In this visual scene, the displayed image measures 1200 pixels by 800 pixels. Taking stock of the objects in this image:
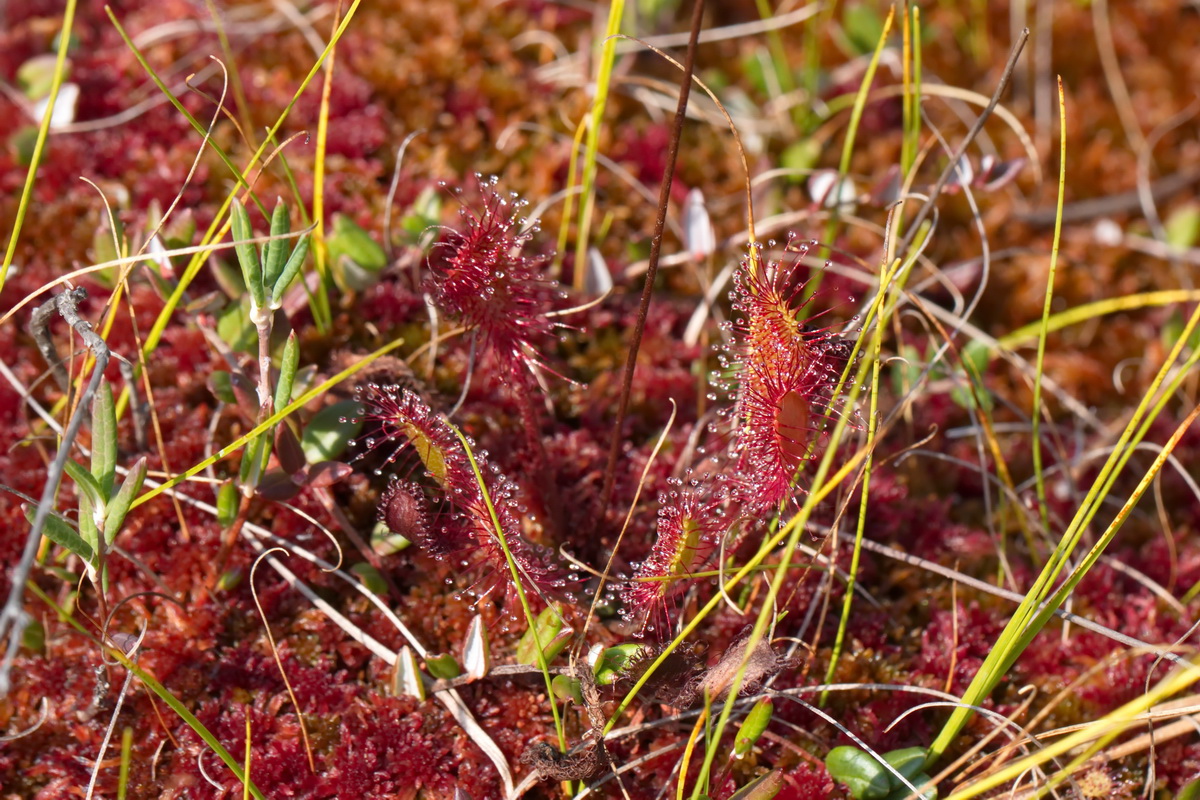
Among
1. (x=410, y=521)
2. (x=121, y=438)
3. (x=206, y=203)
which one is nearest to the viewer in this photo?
(x=410, y=521)

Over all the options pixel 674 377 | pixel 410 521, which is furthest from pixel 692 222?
pixel 410 521

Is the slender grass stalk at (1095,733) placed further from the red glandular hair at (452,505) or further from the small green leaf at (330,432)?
the small green leaf at (330,432)

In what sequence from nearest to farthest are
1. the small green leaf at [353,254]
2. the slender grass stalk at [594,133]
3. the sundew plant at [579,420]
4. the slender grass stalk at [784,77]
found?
the sundew plant at [579,420], the slender grass stalk at [594,133], the small green leaf at [353,254], the slender grass stalk at [784,77]

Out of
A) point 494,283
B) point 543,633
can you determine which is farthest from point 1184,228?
point 543,633

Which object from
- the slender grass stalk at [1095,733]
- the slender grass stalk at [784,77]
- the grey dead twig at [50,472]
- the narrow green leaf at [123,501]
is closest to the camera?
the grey dead twig at [50,472]

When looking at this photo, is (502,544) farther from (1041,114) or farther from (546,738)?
(1041,114)

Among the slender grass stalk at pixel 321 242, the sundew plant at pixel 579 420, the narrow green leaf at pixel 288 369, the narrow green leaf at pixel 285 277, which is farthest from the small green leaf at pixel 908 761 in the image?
the slender grass stalk at pixel 321 242

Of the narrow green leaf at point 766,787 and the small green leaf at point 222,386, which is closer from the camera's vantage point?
the narrow green leaf at point 766,787

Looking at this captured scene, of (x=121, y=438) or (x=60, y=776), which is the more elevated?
(x=121, y=438)
